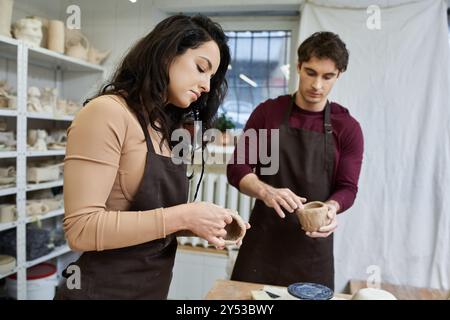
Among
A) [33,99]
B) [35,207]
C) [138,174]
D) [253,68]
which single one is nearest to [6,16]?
[33,99]

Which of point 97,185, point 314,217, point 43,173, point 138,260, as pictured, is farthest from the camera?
point 43,173

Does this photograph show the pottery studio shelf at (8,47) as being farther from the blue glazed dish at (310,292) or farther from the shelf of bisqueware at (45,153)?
the blue glazed dish at (310,292)

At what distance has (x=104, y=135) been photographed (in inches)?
18.4

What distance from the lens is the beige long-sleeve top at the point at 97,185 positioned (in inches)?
17.9

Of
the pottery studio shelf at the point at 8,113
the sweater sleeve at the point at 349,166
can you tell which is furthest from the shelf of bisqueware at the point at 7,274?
the sweater sleeve at the point at 349,166

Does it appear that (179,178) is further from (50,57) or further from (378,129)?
(50,57)

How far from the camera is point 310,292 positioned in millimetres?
659

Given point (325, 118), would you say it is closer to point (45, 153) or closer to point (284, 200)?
point (284, 200)

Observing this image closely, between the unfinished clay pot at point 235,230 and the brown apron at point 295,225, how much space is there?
45cm

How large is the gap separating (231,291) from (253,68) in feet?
2.07

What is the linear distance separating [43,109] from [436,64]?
1338 mm

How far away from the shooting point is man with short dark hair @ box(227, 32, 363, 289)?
0.95 metres

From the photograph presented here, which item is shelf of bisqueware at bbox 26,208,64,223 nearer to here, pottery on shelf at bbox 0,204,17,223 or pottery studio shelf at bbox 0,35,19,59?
pottery on shelf at bbox 0,204,17,223
